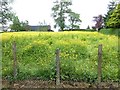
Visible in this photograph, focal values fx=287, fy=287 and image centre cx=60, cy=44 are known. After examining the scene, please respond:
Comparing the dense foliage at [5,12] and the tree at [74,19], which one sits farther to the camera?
the tree at [74,19]

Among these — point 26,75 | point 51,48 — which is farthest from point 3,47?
point 26,75

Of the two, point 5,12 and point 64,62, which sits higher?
point 5,12

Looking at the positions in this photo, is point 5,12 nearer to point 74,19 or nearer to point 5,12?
point 5,12

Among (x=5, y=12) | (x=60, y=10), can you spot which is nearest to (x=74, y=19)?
(x=60, y=10)

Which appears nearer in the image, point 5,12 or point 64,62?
point 64,62

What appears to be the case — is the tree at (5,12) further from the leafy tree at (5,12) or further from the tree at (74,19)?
the tree at (74,19)

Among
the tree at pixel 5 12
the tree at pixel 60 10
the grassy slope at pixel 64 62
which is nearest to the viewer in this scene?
the grassy slope at pixel 64 62

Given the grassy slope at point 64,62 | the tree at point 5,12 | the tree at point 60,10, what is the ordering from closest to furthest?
the grassy slope at point 64,62 < the tree at point 5,12 < the tree at point 60,10

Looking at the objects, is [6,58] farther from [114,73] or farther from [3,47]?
[114,73]

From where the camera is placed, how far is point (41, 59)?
860 centimetres

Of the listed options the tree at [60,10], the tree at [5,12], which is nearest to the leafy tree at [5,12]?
the tree at [5,12]

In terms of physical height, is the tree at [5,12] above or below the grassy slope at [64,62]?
above

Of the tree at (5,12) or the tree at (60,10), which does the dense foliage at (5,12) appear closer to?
the tree at (5,12)

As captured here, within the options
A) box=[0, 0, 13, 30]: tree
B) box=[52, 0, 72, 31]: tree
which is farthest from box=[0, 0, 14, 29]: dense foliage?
box=[52, 0, 72, 31]: tree
